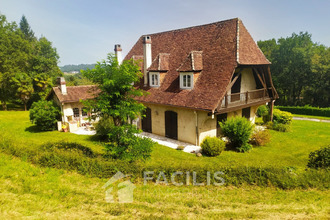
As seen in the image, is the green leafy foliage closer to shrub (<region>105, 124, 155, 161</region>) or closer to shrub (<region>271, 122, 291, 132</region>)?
shrub (<region>105, 124, 155, 161</region>)

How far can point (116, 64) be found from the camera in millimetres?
10594

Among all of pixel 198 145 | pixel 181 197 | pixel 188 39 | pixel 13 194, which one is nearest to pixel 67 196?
pixel 13 194

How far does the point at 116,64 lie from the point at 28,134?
56.3ft

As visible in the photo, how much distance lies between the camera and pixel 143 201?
7.29 metres

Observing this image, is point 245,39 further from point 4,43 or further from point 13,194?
point 4,43

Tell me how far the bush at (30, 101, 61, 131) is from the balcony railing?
60.7ft

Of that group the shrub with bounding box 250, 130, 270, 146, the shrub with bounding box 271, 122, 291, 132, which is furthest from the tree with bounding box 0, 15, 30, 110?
the shrub with bounding box 271, 122, 291, 132

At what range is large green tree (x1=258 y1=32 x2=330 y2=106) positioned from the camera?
39125mm

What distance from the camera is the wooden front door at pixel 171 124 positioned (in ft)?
58.9

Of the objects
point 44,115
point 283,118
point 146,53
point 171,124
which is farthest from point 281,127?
point 44,115

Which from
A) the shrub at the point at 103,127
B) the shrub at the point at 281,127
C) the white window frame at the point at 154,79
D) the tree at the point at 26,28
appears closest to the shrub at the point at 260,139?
the shrub at the point at 281,127

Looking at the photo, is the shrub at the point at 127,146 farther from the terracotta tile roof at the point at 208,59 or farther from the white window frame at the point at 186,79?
the white window frame at the point at 186,79

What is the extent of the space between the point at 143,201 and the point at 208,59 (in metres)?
14.1

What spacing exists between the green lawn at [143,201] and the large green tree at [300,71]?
4087 cm
